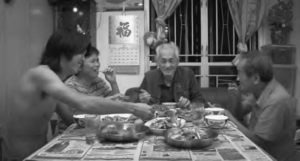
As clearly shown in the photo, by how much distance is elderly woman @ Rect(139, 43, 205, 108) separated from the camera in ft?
9.34

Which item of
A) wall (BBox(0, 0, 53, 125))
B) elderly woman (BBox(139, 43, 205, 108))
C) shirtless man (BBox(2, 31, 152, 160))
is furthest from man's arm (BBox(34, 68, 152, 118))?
wall (BBox(0, 0, 53, 125))

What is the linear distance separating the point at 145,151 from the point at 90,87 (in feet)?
4.88

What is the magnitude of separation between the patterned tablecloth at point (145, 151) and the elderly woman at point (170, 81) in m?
1.26

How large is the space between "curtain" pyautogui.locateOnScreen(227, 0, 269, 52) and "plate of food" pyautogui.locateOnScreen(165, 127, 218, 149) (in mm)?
3367

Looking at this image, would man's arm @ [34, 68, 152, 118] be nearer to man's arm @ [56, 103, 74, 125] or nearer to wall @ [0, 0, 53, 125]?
man's arm @ [56, 103, 74, 125]

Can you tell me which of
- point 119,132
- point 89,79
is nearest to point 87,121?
point 119,132

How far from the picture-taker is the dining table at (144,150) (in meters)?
1.27

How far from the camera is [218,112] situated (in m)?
2.12

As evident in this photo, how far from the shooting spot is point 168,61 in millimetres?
2838

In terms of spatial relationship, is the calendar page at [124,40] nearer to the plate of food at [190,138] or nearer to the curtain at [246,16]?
the curtain at [246,16]

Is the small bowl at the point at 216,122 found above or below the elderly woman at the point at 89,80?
below

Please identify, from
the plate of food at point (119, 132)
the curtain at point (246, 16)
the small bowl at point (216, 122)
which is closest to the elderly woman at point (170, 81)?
the small bowl at point (216, 122)

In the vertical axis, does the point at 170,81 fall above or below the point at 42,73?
below

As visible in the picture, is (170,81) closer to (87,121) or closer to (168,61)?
(168,61)
